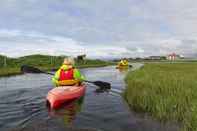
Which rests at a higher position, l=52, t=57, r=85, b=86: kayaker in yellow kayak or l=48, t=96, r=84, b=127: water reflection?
l=52, t=57, r=85, b=86: kayaker in yellow kayak

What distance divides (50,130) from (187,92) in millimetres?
7393

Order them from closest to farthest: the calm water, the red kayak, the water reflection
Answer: the calm water, the water reflection, the red kayak

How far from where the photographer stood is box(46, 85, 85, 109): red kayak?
15.7m

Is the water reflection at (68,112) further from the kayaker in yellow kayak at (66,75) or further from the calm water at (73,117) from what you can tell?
the kayaker in yellow kayak at (66,75)

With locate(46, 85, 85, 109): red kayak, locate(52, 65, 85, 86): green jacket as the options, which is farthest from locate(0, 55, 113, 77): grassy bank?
locate(46, 85, 85, 109): red kayak

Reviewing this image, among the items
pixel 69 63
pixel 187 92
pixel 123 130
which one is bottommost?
pixel 123 130

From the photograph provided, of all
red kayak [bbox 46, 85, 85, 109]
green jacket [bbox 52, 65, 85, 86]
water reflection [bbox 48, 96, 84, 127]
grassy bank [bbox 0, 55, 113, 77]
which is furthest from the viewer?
grassy bank [bbox 0, 55, 113, 77]

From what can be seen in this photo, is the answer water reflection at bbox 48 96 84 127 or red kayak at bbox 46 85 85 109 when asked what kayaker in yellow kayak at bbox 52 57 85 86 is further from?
water reflection at bbox 48 96 84 127

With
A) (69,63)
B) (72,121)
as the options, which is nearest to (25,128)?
(72,121)

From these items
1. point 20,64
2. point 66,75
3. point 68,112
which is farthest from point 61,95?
point 20,64

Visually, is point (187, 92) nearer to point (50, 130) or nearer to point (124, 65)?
point (50, 130)

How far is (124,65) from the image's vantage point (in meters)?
72.7

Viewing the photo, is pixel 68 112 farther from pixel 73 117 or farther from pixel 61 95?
pixel 61 95

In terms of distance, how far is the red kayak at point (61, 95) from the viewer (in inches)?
620
